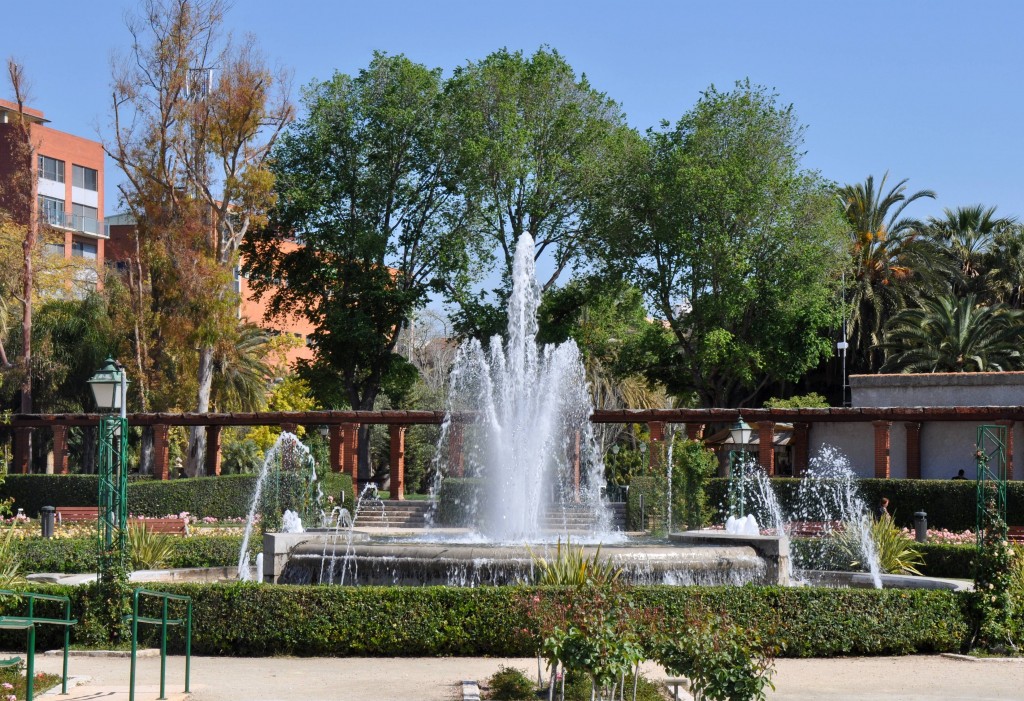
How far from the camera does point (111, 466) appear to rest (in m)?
13.3

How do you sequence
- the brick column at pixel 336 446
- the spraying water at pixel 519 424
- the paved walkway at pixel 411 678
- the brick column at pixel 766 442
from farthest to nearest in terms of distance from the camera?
the brick column at pixel 336 446, the brick column at pixel 766 442, the spraying water at pixel 519 424, the paved walkway at pixel 411 678

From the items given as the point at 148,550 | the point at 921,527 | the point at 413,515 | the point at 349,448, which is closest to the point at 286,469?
the point at 349,448

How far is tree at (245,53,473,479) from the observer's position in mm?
43125

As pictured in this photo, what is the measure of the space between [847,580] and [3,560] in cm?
1193

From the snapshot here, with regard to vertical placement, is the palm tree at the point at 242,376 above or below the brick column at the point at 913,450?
above

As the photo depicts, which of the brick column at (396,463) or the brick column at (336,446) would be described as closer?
the brick column at (396,463)

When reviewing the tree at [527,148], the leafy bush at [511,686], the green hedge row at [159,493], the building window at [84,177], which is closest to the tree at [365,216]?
the tree at [527,148]

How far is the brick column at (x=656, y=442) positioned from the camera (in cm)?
3309

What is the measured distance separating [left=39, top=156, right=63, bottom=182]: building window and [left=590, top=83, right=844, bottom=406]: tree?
99.0 ft

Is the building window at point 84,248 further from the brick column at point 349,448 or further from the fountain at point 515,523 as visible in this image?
the brick column at point 349,448

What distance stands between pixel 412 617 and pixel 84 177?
176ft

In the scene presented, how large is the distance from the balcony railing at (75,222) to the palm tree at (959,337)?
38.1 m

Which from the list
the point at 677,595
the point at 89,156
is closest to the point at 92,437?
the point at 89,156

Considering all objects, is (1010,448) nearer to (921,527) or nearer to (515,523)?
(921,527)
